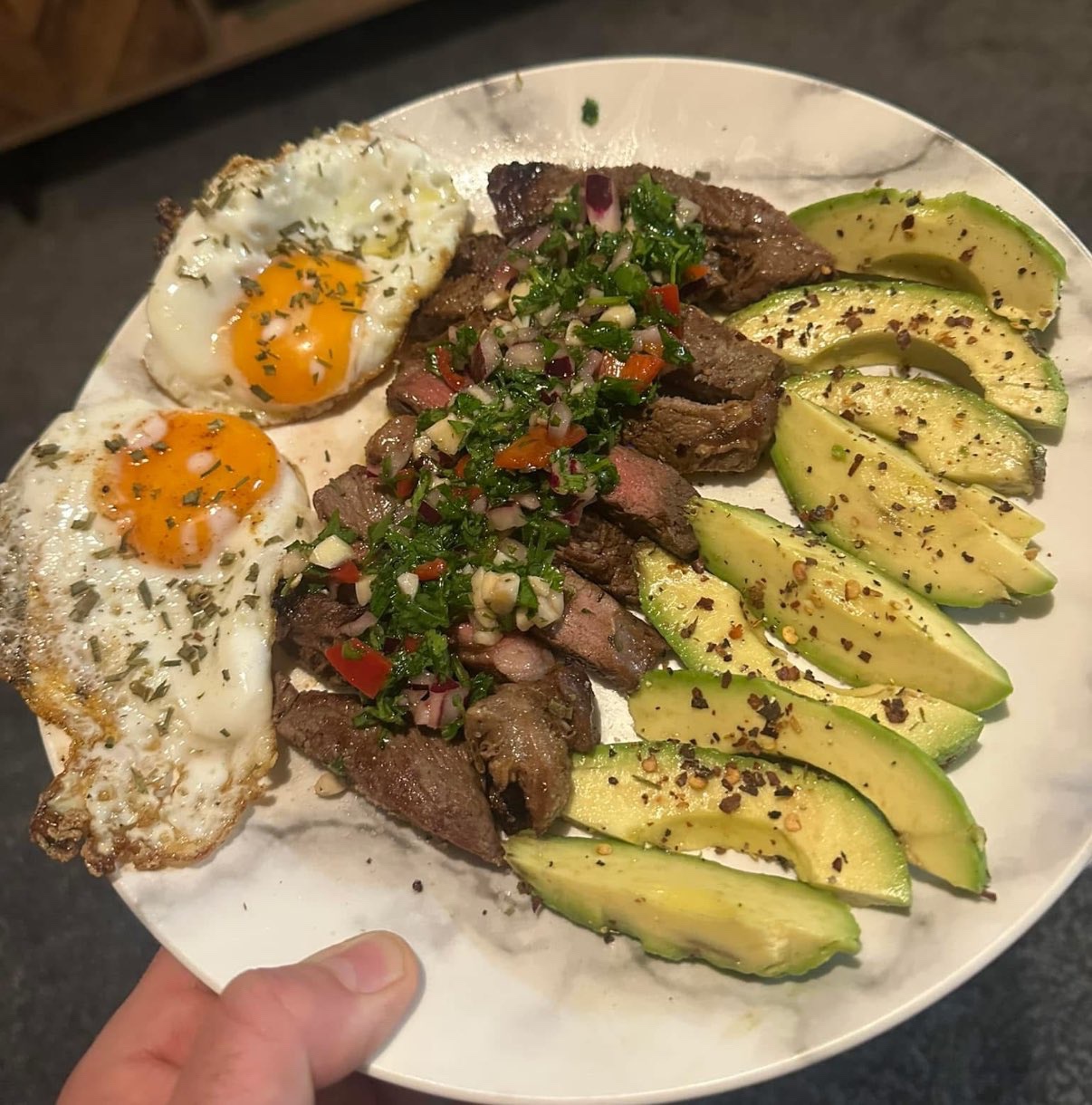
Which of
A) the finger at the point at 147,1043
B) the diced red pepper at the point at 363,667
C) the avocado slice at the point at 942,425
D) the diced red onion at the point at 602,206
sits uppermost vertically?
the avocado slice at the point at 942,425

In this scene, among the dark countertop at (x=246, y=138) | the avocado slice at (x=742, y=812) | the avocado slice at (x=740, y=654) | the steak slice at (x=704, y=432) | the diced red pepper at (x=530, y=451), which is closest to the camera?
the avocado slice at (x=742, y=812)

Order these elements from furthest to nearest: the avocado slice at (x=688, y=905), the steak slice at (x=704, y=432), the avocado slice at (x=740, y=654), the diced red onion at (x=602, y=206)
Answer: the diced red onion at (x=602, y=206), the steak slice at (x=704, y=432), the avocado slice at (x=740, y=654), the avocado slice at (x=688, y=905)

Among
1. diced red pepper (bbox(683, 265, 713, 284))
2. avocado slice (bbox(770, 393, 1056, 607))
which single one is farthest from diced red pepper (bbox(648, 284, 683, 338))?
avocado slice (bbox(770, 393, 1056, 607))

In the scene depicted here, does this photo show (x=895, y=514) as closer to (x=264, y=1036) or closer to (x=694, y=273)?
(x=694, y=273)

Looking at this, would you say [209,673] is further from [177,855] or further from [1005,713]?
[1005,713]

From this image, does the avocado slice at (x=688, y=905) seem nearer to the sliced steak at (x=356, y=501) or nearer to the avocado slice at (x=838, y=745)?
the avocado slice at (x=838, y=745)

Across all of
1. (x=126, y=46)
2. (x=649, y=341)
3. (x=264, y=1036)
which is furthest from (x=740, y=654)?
(x=126, y=46)

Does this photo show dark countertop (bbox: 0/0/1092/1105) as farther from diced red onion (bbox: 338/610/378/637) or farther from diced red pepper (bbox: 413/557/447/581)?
diced red pepper (bbox: 413/557/447/581)

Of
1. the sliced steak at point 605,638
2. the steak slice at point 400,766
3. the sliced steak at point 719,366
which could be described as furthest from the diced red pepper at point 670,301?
the steak slice at point 400,766
